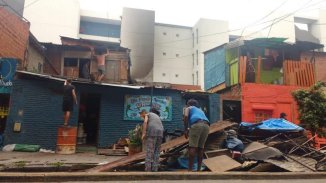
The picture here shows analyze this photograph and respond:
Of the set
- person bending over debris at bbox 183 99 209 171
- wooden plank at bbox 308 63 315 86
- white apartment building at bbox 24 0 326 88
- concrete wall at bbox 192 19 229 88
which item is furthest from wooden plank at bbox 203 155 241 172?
concrete wall at bbox 192 19 229 88

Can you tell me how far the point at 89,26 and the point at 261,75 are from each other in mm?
29454

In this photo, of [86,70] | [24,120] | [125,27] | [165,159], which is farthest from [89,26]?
[165,159]

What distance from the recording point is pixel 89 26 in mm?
42625

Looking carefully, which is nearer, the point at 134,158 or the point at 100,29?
the point at 134,158

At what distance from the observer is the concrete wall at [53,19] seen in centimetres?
4050

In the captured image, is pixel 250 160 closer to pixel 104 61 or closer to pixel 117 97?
pixel 117 97

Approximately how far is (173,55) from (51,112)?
111 feet

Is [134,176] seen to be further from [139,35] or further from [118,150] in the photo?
[139,35]

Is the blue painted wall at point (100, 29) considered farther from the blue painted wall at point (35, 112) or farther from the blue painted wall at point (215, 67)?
the blue painted wall at point (35, 112)

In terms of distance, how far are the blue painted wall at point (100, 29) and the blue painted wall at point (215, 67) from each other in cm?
2256

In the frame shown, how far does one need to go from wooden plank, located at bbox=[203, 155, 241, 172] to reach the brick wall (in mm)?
11813

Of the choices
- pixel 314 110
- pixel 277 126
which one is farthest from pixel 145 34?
pixel 277 126

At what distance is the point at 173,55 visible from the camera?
45.4 metres

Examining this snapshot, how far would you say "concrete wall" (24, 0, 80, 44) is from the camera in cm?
4050
